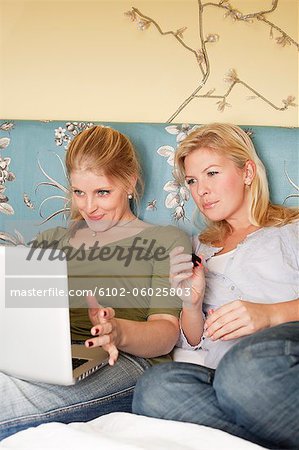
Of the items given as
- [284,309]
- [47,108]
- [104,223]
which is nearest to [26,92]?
[47,108]

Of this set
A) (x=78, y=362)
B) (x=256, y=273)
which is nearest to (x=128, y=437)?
(x=78, y=362)

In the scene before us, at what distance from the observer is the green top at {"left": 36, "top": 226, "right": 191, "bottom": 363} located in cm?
207

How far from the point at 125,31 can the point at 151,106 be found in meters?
0.27

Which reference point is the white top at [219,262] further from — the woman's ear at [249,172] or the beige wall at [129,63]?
the beige wall at [129,63]

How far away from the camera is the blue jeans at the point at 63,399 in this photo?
1511 mm

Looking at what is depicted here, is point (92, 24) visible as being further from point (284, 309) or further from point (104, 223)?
point (284, 309)

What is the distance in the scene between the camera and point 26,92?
2.40 metres

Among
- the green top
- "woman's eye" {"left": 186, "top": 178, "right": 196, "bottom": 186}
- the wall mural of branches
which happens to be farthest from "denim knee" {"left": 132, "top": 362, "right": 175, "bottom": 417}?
the wall mural of branches

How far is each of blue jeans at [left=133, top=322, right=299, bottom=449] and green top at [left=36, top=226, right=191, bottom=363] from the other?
2.16ft

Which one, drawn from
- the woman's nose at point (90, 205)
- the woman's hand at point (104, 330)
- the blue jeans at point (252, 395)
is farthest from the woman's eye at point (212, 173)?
the blue jeans at point (252, 395)

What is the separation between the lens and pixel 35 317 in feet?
4.75

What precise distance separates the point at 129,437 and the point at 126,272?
3.02 feet

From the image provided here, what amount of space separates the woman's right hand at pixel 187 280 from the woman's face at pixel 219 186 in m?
0.25

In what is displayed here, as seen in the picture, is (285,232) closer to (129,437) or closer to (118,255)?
(118,255)
